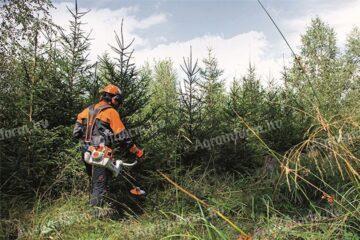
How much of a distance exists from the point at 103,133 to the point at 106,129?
3.5 inches

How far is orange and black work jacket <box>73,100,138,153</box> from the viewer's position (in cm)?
678

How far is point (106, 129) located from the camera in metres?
6.89

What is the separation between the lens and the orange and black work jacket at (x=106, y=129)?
678cm

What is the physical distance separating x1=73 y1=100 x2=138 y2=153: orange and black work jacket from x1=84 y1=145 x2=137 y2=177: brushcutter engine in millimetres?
193

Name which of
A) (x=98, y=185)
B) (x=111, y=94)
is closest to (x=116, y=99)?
(x=111, y=94)

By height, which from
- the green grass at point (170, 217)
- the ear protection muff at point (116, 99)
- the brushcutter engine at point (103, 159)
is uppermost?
the ear protection muff at point (116, 99)

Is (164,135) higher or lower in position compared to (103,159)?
higher

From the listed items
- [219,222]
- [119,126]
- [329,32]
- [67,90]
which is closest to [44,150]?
[67,90]

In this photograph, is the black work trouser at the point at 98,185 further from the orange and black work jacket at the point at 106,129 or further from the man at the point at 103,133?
the orange and black work jacket at the point at 106,129

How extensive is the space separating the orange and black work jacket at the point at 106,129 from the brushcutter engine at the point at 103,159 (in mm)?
193

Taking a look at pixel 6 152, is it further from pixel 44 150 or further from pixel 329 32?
pixel 329 32

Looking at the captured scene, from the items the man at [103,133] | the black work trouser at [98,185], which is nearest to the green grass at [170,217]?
the black work trouser at [98,185]

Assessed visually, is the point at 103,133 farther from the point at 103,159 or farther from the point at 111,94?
the point at 111,94

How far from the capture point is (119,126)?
6789mm
